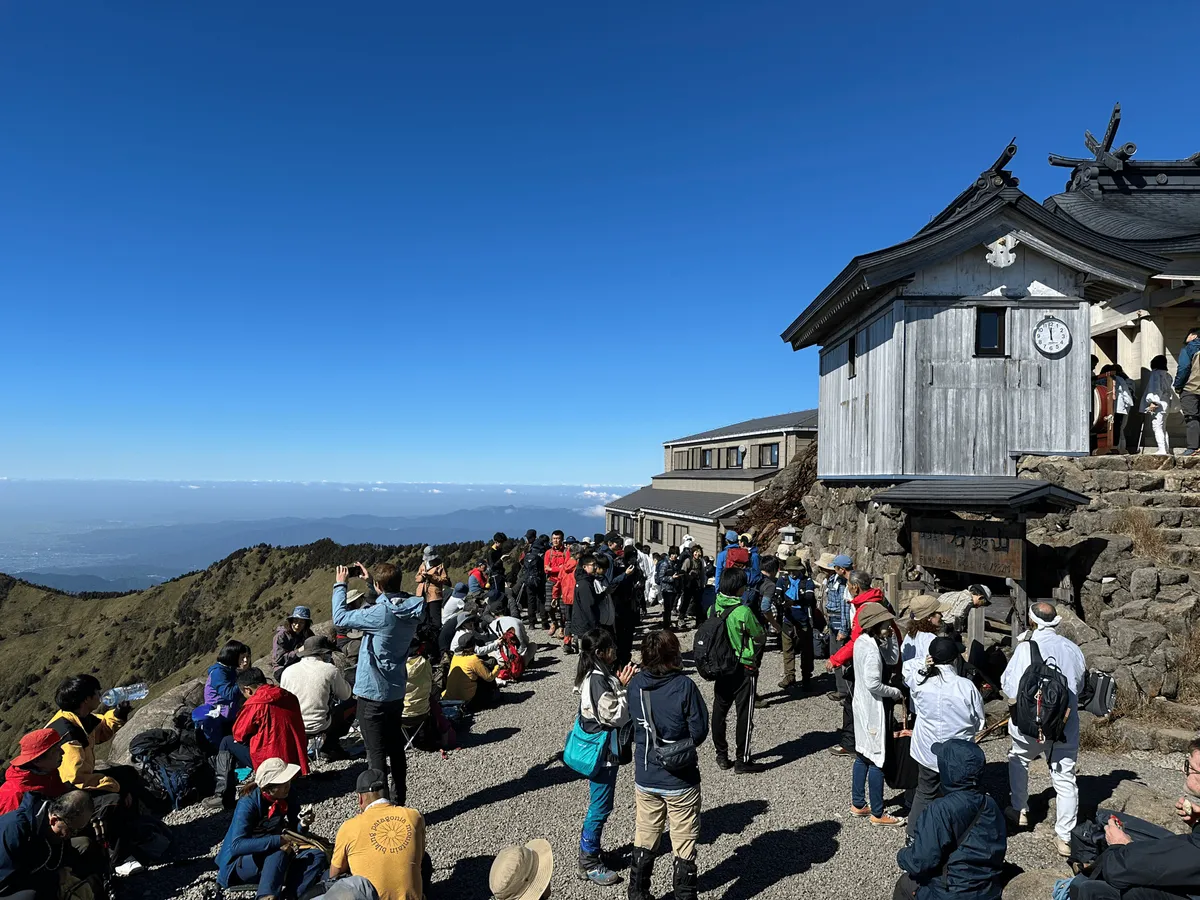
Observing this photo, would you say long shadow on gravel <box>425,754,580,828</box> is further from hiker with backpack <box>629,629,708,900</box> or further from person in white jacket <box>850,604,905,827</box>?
person in white jacket <box>850,604,905,827</box>

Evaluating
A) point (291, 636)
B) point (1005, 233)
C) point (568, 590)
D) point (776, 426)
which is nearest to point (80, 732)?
point (291, 636)

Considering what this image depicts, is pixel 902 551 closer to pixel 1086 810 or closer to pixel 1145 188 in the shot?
pixel 1086 810

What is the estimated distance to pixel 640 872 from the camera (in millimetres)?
5137

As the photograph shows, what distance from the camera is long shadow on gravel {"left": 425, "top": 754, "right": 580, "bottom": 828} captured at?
7.26m

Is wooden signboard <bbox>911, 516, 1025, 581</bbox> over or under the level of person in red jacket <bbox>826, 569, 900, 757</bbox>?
over

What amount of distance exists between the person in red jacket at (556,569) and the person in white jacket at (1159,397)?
39.3 ft

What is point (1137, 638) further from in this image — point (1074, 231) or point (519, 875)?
point (519, 875)

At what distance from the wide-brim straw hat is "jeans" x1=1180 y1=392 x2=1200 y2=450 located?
13937 millimetres

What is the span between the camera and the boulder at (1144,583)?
950 cm

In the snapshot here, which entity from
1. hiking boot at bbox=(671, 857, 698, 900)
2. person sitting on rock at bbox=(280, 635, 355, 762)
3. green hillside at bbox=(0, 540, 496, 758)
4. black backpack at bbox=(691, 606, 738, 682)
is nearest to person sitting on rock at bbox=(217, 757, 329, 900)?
hiking boot at bbox=(671, 857, 698, 900)

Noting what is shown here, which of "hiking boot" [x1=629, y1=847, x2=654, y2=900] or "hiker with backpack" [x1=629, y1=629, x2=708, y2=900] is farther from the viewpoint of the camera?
"hiking boot" [x1=629, y1=847, x2=654, y2=900]

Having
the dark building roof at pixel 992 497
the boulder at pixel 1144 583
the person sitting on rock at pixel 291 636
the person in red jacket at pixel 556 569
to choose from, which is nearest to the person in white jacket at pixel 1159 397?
the boulder at pixel 1144 583

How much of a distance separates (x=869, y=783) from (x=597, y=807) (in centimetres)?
298

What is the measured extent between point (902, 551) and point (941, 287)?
208 inches
